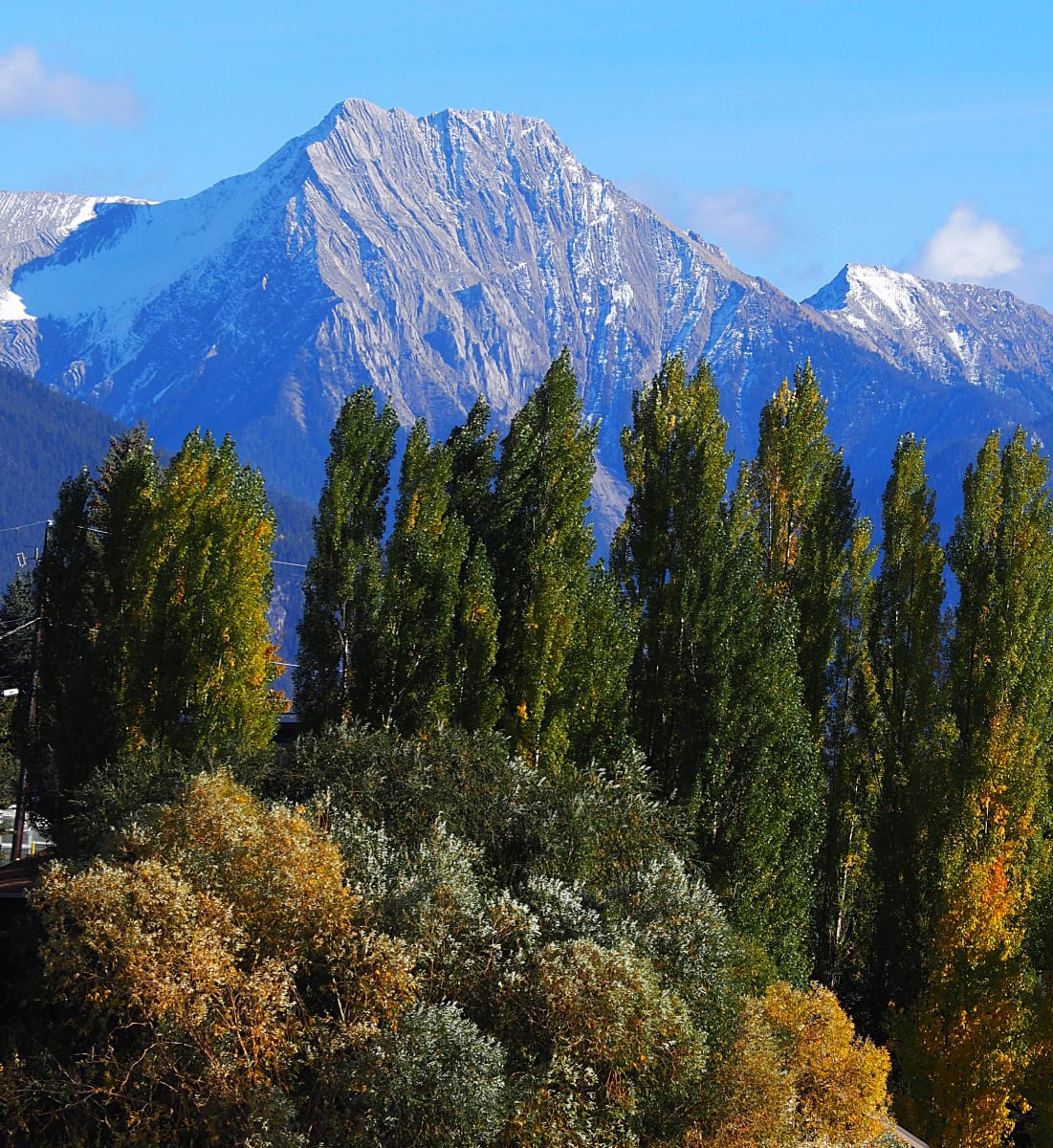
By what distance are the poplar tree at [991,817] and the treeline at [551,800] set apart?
95 millimetres

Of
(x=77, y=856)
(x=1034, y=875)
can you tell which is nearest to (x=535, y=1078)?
(x=77, y=856)

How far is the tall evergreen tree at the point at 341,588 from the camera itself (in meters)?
34.9

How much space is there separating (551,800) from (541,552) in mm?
8926

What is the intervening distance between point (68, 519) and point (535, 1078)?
984 inches

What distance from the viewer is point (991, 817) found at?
38750 millimetres

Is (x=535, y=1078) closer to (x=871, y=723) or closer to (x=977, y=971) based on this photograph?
(x=977, y=971)

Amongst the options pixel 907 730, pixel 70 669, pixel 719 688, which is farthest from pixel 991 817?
pixel 70 669

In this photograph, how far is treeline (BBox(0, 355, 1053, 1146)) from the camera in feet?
67.5

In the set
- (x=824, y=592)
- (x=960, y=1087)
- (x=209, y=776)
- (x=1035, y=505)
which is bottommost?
(x=960, y=1087)

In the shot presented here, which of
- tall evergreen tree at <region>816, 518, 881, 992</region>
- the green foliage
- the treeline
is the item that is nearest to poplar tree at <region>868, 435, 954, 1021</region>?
the treeline

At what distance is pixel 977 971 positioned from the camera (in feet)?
115

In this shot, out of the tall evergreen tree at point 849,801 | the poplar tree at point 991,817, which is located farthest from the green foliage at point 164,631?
the poplar tree at point 991,817

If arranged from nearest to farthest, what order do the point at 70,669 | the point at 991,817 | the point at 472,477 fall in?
the point at 70,669, the point at 472,477, the point at 991,817

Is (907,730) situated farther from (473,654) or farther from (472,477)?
(473,654)
